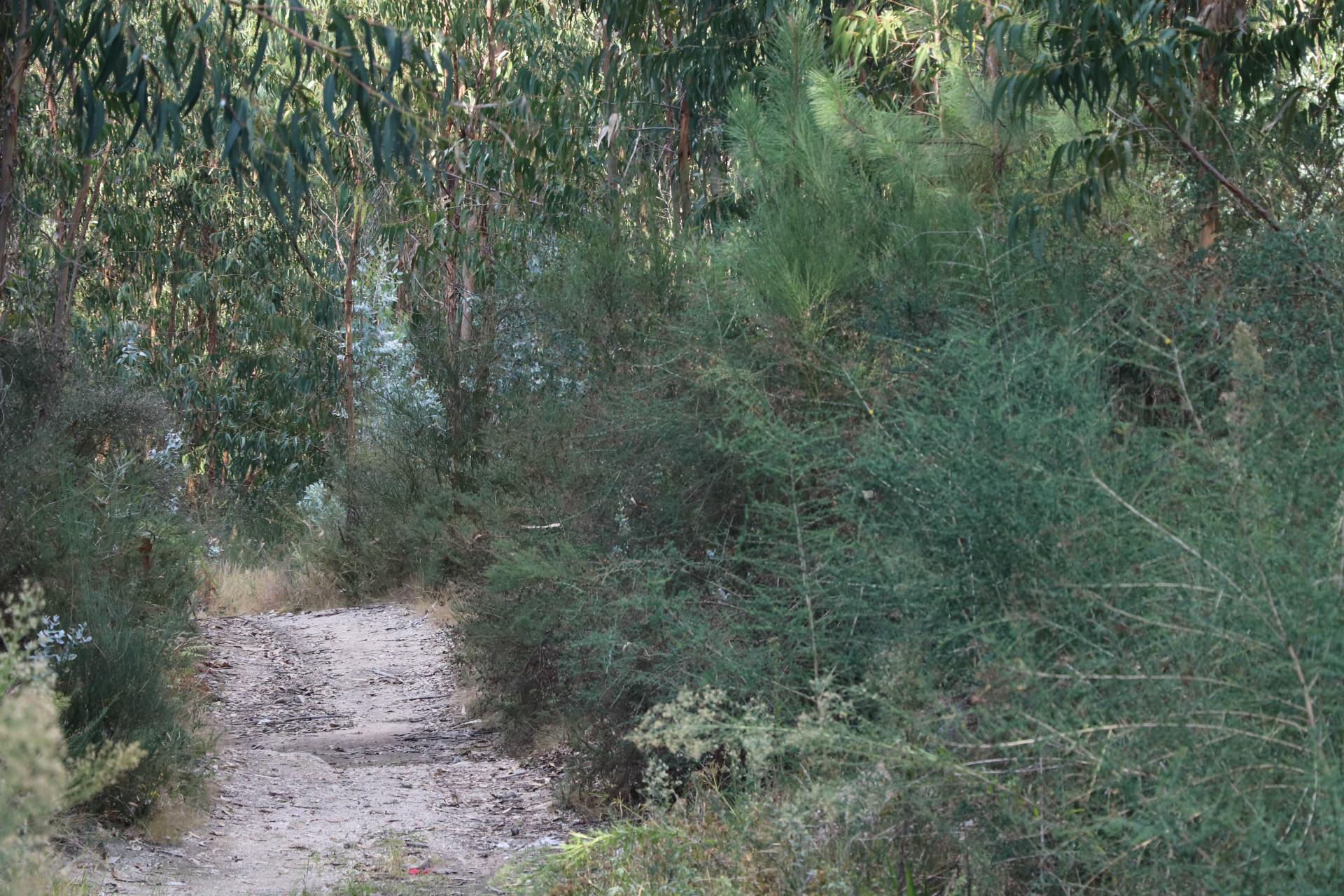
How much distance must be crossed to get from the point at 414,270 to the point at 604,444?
11.9m

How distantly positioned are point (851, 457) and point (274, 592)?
1333 cm

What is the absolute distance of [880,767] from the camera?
2908mm

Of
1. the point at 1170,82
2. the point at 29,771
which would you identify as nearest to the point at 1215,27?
the point at 1170,82

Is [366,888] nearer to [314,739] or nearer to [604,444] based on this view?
[604,444]

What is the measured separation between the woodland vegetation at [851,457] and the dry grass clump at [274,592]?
5.01 meters

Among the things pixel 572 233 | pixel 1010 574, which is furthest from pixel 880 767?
pixel 572 233

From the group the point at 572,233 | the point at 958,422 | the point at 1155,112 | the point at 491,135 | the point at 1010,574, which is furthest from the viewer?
the point at 491,135

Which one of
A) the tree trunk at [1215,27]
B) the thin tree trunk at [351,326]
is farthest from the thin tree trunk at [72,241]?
the tree trunk at [1215,27]

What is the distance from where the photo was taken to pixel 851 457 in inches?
149

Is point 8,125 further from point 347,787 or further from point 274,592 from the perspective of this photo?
point 274,592

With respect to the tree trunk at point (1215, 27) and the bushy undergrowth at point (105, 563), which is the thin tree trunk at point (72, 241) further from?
the tree trunk at point (1215, 27)

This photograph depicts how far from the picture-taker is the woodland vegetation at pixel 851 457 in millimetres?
2521

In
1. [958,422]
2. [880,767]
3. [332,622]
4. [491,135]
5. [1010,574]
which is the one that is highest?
[491,135]

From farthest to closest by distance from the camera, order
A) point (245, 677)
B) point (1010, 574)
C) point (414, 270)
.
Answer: point (414, 270)
point (245, 677)
point (1010, 574)
